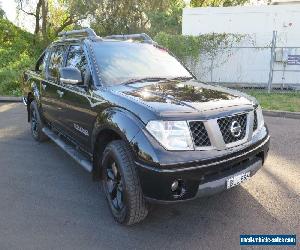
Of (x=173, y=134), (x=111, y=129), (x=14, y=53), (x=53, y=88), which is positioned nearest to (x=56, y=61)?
(x=53, y=88)

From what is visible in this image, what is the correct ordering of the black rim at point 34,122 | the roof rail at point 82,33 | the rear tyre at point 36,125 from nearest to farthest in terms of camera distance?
the roof rail at point 82,33 < the rear tyre at point 36,125 < the black rim at point 34,122

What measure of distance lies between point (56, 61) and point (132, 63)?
1.56 m

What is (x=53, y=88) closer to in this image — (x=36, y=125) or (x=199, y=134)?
(x=36, y=125)

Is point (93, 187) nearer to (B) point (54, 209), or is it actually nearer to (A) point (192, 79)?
(B) point (54, 209)

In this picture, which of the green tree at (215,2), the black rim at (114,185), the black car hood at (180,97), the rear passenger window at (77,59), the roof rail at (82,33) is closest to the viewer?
the black car hood at (180,97)

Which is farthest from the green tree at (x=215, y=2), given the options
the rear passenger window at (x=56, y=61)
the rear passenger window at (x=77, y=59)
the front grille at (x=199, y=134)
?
the front grille at (x=199, y=134)

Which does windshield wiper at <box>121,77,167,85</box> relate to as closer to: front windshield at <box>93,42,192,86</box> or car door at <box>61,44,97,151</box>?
front windshield at <box>93,42,192,86</box>

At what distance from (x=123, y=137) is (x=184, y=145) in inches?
23.7

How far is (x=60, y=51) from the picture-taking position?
5.17 m

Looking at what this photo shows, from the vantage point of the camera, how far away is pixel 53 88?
505 cm

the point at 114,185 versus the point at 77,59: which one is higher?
the point at 77,59

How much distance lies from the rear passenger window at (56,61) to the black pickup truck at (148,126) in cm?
17

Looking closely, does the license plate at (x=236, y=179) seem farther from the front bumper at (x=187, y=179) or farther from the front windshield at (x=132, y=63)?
the front windshield at (x=132, y=63)

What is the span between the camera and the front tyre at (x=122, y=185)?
316cm
